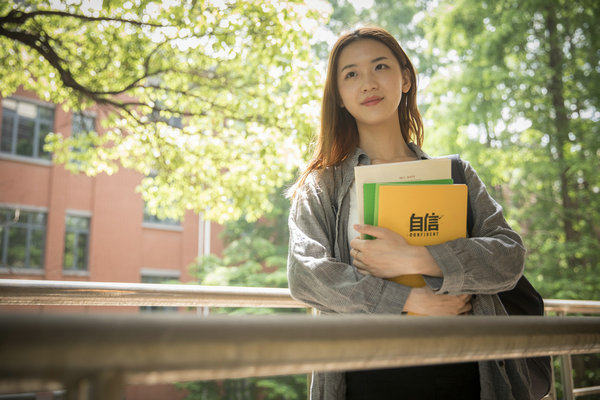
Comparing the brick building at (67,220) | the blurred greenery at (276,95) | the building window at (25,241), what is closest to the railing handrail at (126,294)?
the blurred greenery at (276,95)

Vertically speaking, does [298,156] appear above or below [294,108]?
below

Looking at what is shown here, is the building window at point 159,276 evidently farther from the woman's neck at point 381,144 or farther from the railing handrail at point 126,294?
the woman's neck at point 381,144

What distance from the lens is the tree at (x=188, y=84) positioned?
15.6 feet

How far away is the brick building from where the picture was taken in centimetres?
Result: 1305

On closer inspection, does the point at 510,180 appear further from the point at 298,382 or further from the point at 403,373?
the point at 403,373

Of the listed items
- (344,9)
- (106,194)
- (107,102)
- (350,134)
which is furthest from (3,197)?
(350,134)

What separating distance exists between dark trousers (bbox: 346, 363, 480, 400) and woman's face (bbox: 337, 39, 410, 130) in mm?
752

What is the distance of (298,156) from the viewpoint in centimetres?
566

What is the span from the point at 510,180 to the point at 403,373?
33.0 ft

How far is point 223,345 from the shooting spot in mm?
391

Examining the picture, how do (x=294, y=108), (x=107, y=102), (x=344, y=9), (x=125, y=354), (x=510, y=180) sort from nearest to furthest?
(x=125, y=354), (x=107, y=102), (x=294, y=108), (x=510, y=180), (x=344, y=9)

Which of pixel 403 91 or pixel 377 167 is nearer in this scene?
pixel 377 167

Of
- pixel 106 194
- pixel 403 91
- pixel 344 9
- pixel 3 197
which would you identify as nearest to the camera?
pixel 403 91

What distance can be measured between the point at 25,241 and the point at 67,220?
3.96 ft
